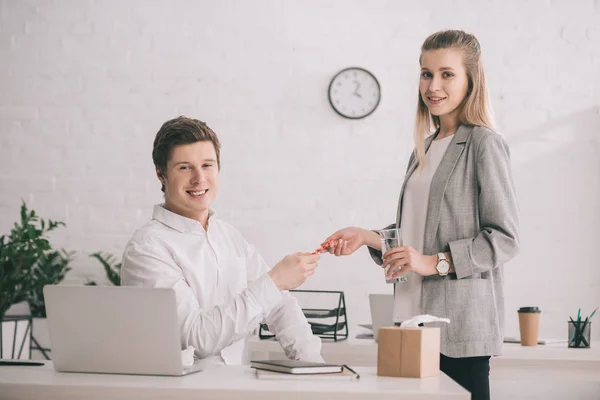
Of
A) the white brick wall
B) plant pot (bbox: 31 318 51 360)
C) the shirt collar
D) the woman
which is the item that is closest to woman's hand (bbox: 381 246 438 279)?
the woman

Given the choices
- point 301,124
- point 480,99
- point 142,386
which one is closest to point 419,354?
point 142,386

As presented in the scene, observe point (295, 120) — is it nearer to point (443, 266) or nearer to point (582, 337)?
point (582, 337)

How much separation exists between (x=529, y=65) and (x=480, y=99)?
92.2 inches

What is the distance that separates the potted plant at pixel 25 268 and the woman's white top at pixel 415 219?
2020 mm

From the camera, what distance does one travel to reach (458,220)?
1787 mm

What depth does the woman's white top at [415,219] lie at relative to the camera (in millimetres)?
1836

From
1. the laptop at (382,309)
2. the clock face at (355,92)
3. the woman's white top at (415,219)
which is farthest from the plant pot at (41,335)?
the woman's white top at (415,219)

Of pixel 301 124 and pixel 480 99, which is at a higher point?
pixel 301 124

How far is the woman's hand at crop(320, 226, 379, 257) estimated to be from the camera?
194 cm

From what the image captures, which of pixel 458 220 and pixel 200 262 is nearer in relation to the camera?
pixel 458 220

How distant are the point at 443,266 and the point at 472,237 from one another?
10 cm

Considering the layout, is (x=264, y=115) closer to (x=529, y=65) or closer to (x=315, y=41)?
(x=315, y=41)

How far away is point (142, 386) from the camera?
1.32 m

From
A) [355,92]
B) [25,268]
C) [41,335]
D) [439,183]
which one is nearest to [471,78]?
[439,183]
